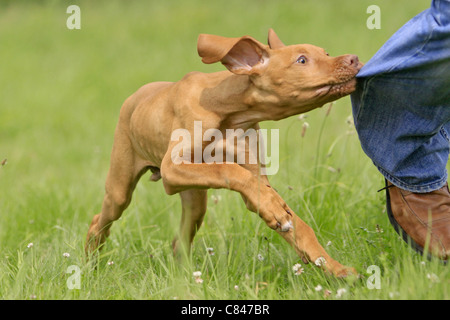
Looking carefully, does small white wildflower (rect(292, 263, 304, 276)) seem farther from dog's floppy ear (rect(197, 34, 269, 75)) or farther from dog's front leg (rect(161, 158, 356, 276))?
dog's floppy ear (rect(197, 34, 269, 75))

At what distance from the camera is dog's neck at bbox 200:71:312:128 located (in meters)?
3.48

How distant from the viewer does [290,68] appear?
3393 millimetres

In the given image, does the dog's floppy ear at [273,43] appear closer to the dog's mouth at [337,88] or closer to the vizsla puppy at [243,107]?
the vizsla puppy at [243,107]

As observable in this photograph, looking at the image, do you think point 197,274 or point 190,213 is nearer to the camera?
point 197,274

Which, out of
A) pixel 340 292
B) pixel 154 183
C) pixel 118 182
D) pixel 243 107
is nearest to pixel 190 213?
pixel 118 182

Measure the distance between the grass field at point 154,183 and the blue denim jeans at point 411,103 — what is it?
1.48ft

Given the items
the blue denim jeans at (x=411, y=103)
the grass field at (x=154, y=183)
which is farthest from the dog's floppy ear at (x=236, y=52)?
the grass field at (x=154, y=183)

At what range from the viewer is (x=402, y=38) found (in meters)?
3.20

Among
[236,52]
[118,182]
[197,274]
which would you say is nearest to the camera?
[197,274]

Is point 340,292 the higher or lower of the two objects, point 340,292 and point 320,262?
the lower

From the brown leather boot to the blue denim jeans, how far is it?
55 millimetres

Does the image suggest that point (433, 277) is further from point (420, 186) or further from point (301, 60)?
point (301, 60)

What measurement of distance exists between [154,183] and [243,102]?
9.94ft

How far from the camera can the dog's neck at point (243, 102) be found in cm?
348
